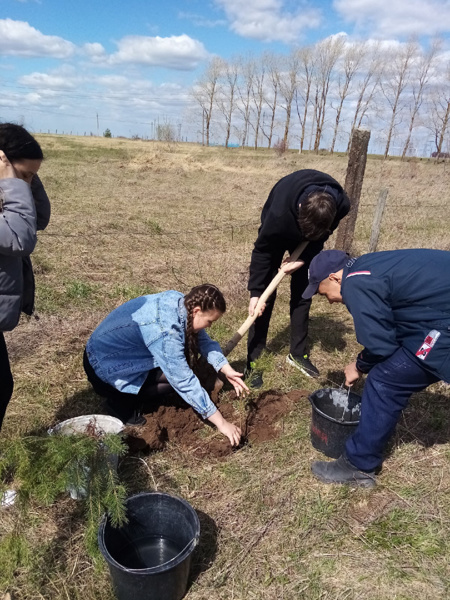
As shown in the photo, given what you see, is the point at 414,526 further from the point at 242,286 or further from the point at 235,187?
the point at 235,187

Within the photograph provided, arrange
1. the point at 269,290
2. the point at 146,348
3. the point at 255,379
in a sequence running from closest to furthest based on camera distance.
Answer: the point at 146,348
the point at 269,290
the point at 255,379

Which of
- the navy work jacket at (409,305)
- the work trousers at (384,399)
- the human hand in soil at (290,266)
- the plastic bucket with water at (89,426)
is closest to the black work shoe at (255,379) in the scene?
the human hand in soil at (290,266)

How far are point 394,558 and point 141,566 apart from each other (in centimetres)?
131

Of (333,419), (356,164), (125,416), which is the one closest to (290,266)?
(333,419)

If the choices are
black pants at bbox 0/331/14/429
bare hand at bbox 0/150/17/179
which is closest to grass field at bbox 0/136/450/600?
Answer: black pants at bbox 0/331/14/429

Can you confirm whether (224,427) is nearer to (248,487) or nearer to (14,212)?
(248,487)

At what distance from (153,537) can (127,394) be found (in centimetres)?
109

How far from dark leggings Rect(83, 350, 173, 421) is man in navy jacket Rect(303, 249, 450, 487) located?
1400mm

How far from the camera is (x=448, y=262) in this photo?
242 cm

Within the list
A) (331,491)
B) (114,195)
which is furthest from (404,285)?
(114,195)

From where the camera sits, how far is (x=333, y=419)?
2.88 metres

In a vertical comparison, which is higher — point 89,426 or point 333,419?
point 89,426

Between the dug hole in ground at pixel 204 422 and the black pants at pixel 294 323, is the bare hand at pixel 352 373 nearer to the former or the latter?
the dug hole in ground at pixel 204 422

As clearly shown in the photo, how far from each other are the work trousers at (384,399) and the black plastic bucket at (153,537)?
1166 mm
